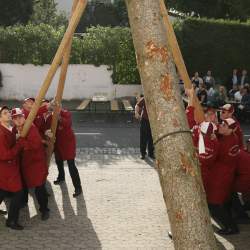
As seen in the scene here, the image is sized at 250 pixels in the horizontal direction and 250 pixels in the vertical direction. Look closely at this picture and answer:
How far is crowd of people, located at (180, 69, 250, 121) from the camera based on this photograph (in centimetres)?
1623

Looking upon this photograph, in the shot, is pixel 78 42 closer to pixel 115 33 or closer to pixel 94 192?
pixel 115 33

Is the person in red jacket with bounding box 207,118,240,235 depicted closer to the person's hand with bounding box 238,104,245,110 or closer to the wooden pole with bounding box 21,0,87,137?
the wooden pole with bounding box 21,0,87,137

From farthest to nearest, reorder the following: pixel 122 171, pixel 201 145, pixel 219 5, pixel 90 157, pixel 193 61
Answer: pixel 219 5 < pixel 193 61 < pixel 90 157 < pixel 122 171 < pixel 201 145

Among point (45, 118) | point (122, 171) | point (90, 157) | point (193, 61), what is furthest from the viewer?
point (193, 61)

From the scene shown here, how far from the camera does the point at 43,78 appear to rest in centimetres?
2095

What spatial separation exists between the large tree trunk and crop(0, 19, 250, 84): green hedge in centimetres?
1814

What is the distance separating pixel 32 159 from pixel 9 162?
0.40m

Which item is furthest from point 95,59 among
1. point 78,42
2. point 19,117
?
point 19,117

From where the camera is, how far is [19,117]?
692 cm

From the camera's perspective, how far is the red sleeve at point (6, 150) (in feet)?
21.6

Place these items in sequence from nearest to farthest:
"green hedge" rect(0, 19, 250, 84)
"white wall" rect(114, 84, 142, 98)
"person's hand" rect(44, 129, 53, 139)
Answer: "person's hand" rect(44, 129, 53, 139), "green hedge" rect(0, 19, 250, 84), "white wall" rect(114, 84, 142, 98)

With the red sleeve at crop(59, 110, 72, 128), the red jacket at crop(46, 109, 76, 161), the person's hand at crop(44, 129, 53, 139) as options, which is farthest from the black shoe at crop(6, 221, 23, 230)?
the red sleeve at crop(59, 110, 72, 128)

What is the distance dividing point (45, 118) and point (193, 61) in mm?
13499

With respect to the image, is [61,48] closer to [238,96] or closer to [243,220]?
[243,220]
